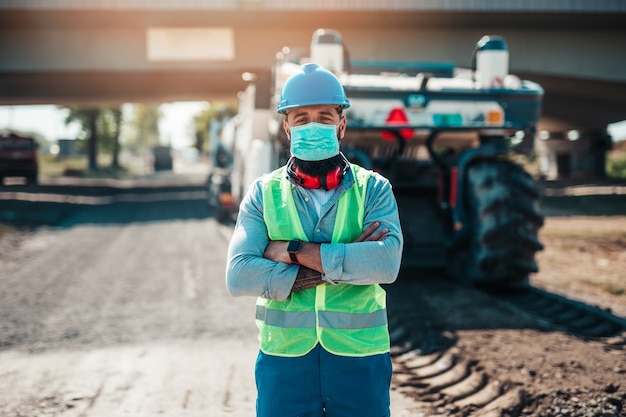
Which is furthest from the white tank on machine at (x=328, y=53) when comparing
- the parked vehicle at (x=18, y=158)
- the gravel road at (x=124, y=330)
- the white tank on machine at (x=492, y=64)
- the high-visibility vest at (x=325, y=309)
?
the parked vehicle at (x=18, y=158)

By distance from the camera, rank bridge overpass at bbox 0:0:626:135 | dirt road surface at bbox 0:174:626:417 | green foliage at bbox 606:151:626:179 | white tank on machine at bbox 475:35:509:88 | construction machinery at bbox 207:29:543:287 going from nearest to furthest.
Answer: dirt road surface at bbox 0:174:626:417 → construction machinery at bbox 207:29:543:287 → white tank on machine at bbox 475:35:509:88 → bridge overpass at bbox 0:0:626:135 → green foliage at bbox 606:151:626:179

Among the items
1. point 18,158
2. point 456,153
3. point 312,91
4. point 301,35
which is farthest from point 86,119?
point 312,91

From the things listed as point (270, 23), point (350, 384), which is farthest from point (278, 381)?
point (270, 23)

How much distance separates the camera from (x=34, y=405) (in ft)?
16.4

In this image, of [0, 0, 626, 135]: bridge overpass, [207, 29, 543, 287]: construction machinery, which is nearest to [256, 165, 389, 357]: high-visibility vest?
[207, 29, 543, 287]: construction machinery

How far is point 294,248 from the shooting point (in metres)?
2.67

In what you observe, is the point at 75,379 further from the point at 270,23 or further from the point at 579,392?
the point at 270,23

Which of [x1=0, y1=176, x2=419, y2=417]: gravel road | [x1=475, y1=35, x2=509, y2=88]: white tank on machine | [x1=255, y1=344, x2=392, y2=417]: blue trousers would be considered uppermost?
[x1=475, y1=35, x2=509, y2=88]: white tank on machine

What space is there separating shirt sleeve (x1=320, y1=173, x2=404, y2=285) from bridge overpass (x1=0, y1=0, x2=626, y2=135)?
15.9 m

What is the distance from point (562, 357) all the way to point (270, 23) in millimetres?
15578

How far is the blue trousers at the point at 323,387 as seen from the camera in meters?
2.60

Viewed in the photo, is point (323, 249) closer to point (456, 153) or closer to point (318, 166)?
point (318, 166)

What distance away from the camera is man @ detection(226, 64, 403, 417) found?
103 inches

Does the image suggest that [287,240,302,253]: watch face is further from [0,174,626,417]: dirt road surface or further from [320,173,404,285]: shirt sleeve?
[0,174,626,417]: dirt road surface
